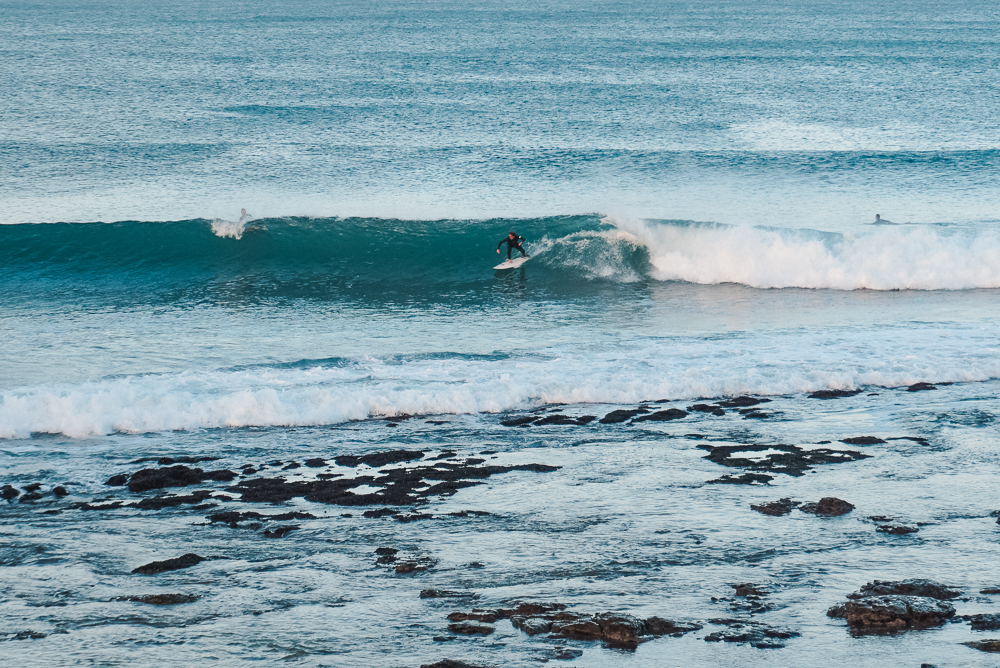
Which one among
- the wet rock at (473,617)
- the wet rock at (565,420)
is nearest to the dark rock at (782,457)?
the wet rock at (565,420)

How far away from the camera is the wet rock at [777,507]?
7.50 m

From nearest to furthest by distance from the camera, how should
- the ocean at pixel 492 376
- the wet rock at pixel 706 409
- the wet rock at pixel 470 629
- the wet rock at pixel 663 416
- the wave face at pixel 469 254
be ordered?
the wet rock at pixel 470 629 < the ocean at pixel 492 376 < the wet rock at pixel 663 416 < the wet rock at pixel 706 409 < the wave face at pixel 469 254

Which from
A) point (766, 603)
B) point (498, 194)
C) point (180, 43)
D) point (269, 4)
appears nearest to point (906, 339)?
point (766, 603)

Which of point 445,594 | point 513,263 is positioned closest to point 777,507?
point 445,594

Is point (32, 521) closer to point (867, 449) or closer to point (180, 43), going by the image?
→ point (867, 449)

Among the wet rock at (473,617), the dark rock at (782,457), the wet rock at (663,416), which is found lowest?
the wet rock at (473,617)

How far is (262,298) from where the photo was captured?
18016 mm

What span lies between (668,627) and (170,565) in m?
3.57

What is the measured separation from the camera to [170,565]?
688 cm

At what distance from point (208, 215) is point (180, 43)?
1763 inches

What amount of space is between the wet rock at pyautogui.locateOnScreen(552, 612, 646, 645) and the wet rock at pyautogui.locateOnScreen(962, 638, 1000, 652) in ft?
5.96

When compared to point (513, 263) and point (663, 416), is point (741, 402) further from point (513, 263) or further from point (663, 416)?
point (513, 263)

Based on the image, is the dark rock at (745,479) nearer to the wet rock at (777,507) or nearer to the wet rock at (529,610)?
the wet rock at (777,507)

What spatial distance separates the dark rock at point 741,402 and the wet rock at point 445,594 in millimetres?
5382
